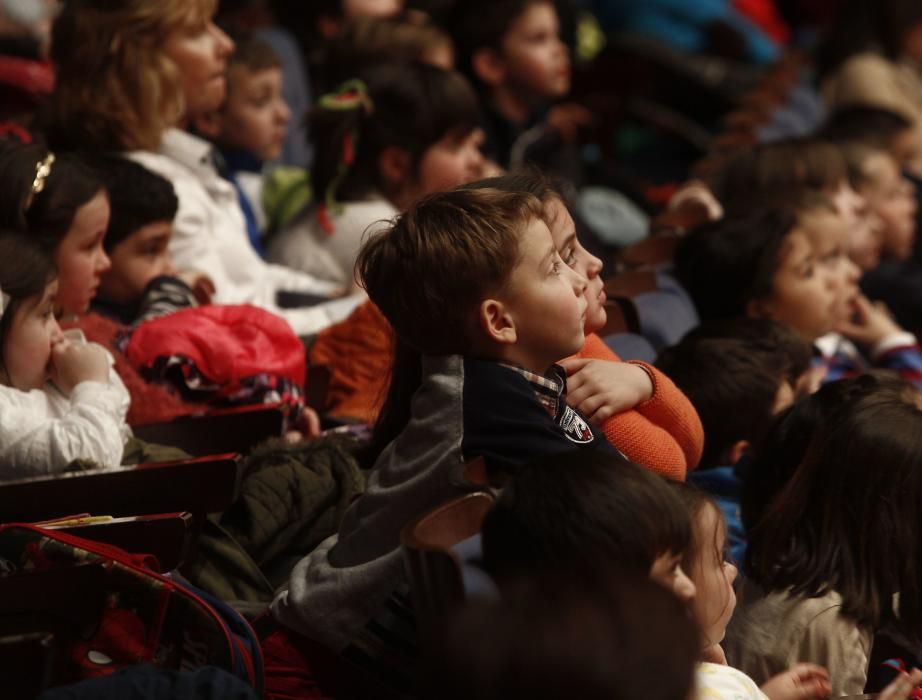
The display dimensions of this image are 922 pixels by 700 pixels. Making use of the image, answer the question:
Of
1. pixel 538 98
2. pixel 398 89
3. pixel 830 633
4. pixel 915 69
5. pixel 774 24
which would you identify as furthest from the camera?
pixel 774 24

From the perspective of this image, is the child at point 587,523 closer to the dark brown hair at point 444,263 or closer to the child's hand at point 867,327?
the dark brown hair at point 444,263

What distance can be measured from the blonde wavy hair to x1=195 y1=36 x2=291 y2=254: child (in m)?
0.69

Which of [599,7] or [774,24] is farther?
[774,24]

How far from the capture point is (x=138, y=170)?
272cm

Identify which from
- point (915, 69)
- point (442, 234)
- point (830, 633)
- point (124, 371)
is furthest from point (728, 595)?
point (915, 69)

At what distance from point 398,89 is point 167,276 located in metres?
0.99

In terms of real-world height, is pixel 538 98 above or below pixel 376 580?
below

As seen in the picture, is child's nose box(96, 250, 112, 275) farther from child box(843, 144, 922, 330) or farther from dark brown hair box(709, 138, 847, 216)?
child box(843, 144, 922, 330)

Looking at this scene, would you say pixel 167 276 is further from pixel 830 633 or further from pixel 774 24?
pixel 774 24

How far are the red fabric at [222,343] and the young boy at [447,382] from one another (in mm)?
543

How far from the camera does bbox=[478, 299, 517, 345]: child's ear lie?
5.97ft

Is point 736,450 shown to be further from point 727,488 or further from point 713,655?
point 713,655

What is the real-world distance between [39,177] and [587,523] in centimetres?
133

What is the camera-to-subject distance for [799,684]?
5.97 ft
